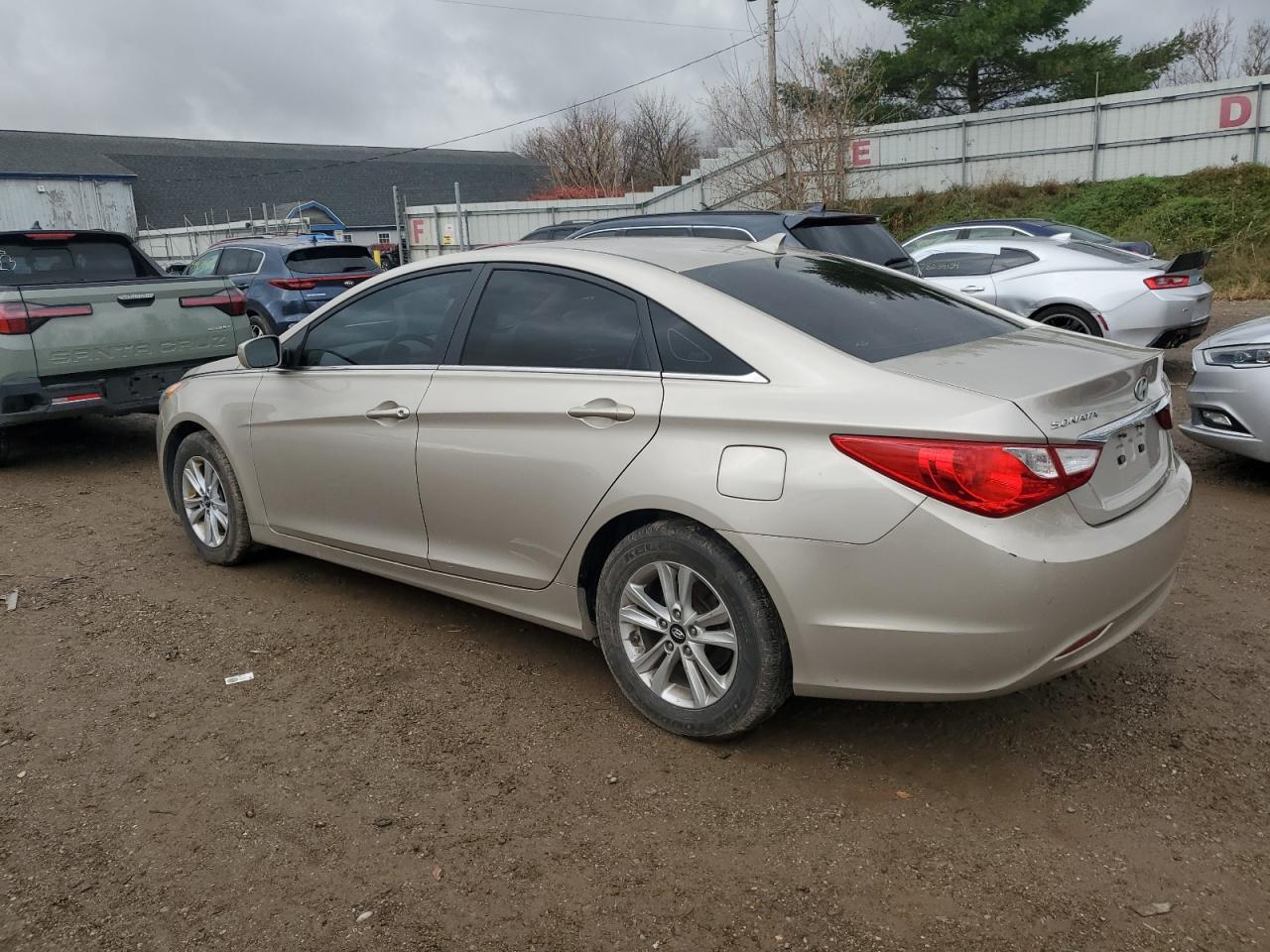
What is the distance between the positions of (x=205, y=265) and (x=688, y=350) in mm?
14491

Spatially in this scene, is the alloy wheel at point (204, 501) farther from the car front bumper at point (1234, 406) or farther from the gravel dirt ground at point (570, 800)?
the car front bumper at point (1234, 406)

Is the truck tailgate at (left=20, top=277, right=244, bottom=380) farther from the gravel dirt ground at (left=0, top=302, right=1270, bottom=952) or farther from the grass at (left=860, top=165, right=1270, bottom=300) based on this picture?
the grass at (left=860, top=165, right=1270, bottom=300)

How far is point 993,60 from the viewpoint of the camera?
28.2 meters

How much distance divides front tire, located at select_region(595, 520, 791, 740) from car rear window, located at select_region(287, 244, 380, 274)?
12061mm

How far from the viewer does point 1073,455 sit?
2.81m

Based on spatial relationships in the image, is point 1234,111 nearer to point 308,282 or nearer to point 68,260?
point 308,282

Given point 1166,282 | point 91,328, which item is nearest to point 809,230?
point 1166,282

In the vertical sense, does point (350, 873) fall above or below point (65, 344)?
below

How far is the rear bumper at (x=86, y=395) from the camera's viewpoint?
7020mm

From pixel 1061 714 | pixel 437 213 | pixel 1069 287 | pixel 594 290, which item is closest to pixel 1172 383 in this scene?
pixel 1069 287

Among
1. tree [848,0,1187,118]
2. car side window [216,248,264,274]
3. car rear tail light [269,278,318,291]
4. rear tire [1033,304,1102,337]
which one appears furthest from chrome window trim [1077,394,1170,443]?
tree [848,0,1187,118]

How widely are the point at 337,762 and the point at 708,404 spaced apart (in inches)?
66.3

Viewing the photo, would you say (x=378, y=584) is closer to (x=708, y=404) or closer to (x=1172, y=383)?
(x=708, y=404)

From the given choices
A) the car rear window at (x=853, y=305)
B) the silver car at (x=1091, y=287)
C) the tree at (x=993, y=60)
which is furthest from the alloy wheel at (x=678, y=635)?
the tree at (x=993, y=60)
